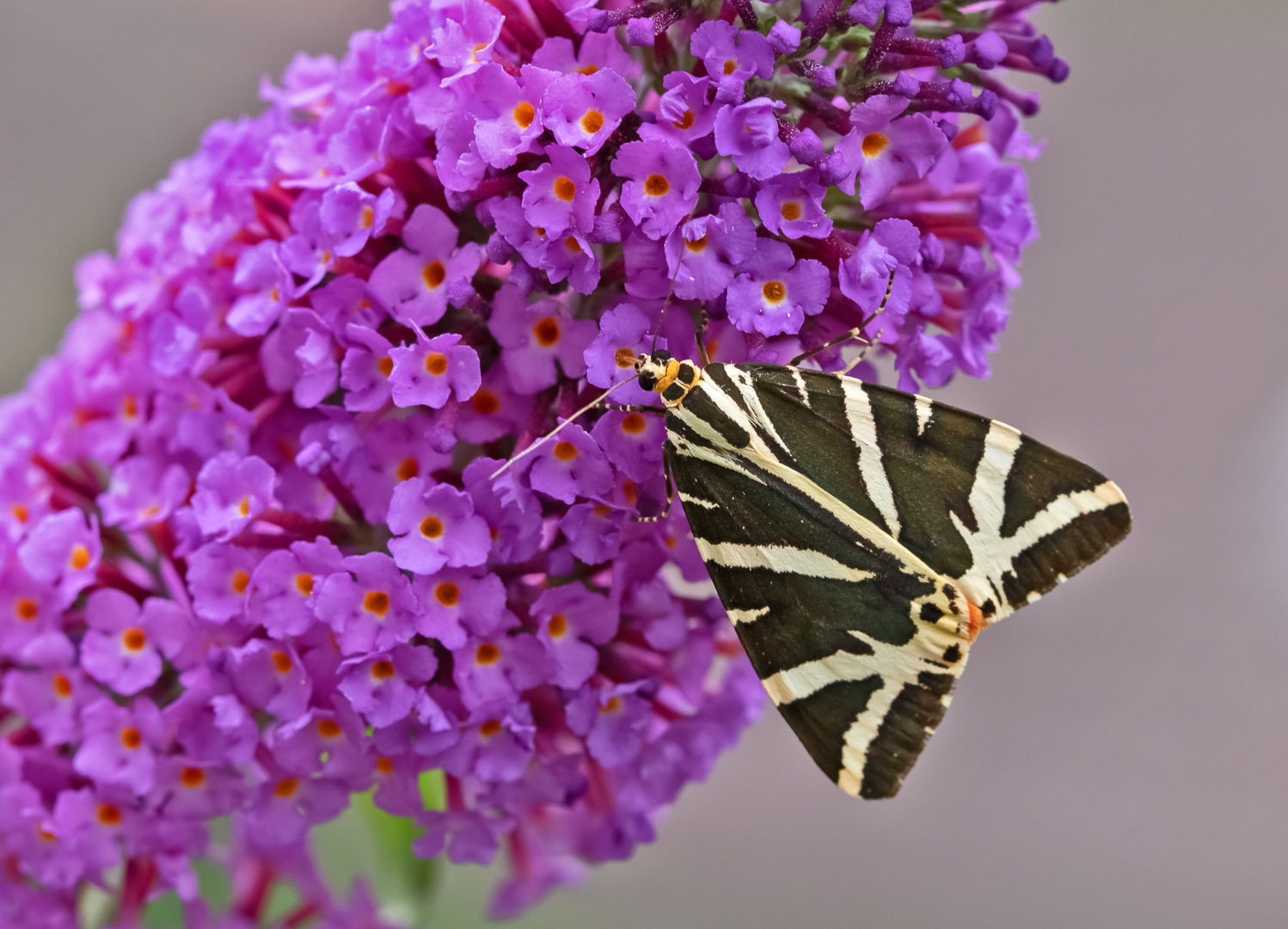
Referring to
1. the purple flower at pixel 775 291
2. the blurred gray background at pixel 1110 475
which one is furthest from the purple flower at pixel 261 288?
the blurred gray background at pixel 1110 475

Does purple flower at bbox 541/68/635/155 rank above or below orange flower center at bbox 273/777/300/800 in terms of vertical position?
above

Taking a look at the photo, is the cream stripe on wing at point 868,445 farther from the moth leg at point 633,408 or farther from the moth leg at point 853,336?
the moth leg at point 633,408

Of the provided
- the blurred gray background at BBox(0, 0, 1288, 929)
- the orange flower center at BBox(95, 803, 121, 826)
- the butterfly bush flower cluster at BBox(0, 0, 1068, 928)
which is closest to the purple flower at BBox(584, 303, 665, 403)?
the butterfly bush flower cluster at BBox(0, 0, 1068, 928)

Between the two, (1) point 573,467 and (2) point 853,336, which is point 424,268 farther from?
(2) point 853,336

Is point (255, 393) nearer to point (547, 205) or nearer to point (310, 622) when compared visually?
point (310, 622)

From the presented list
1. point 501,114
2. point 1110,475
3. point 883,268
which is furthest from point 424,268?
point 1110,475

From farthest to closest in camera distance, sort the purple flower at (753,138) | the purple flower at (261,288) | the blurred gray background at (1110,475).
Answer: the blurred gray background at (1110,475)
the purple flower at (261,288)
the purple flower at (753,138)

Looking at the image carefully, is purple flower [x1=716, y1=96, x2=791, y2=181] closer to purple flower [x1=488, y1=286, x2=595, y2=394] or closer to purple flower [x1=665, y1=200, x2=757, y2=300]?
purple flower [x1=665, y1=200, x2=757, y2=300]
